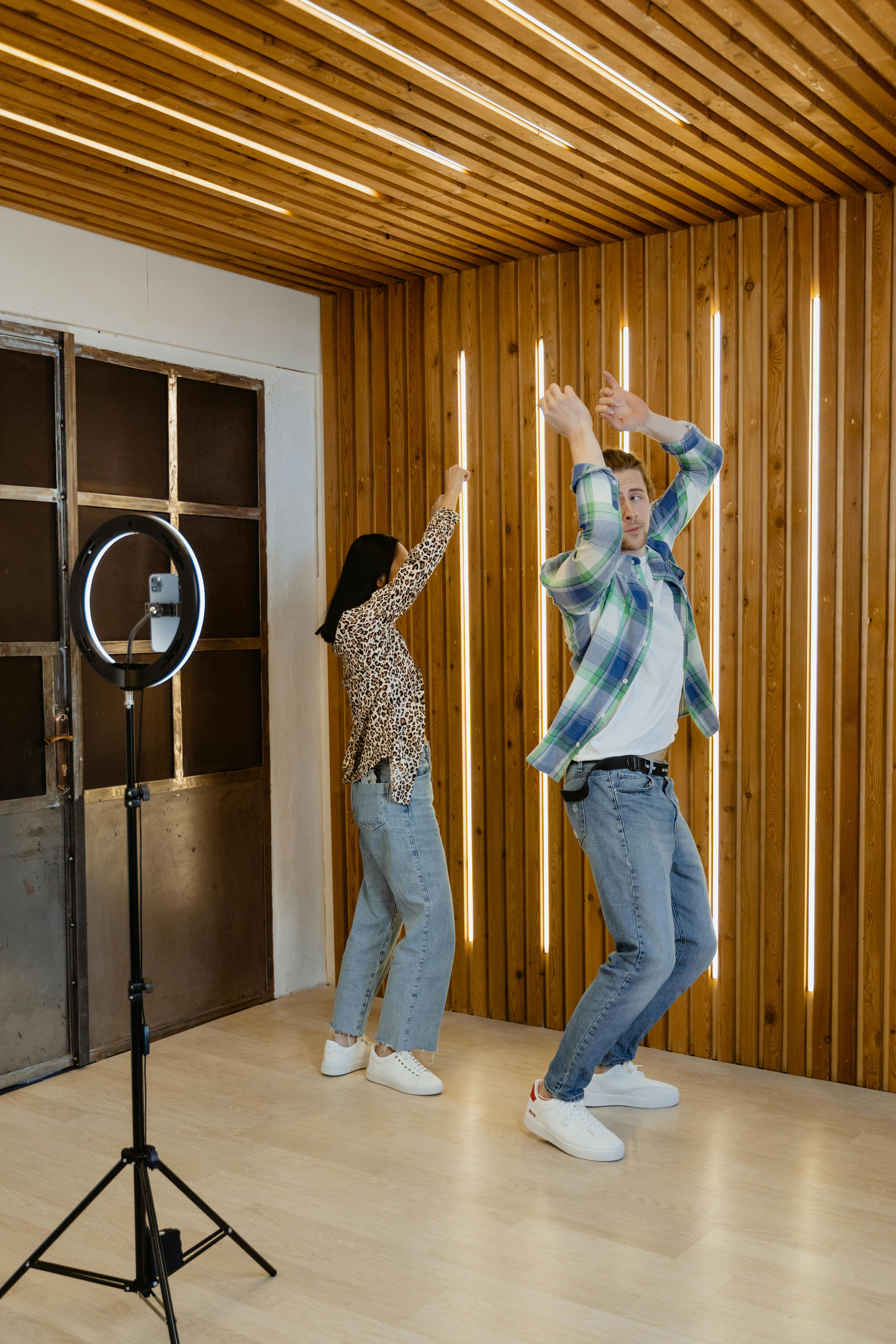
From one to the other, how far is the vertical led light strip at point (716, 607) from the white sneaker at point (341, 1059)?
1.19 meters

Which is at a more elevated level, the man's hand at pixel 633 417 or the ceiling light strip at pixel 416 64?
the ceiling light strip at pixel 416 64

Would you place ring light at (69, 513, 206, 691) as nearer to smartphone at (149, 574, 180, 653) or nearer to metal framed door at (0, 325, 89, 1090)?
smartphone at (149, 574, 180, 653)

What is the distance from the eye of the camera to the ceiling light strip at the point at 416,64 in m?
2.60

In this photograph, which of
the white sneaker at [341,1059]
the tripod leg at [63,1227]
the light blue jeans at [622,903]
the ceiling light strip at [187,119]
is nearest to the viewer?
the tripod leg at [63,1227]

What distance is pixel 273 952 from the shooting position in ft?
15.6

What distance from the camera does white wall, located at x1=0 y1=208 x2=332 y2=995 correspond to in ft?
14.3

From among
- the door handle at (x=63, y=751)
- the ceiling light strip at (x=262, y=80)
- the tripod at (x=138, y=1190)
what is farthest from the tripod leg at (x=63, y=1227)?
the ceiling light strip at (x=262, y=80)

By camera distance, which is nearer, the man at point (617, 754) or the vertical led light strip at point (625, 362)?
the man at point (617, 754)

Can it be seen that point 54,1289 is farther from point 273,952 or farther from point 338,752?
point 338,752

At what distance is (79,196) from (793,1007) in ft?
11.0

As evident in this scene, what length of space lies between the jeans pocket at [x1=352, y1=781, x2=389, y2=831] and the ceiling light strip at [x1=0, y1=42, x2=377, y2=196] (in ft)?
5.99

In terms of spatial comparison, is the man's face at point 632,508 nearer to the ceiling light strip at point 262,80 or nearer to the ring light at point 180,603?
the ceiling light strip at point 262,80

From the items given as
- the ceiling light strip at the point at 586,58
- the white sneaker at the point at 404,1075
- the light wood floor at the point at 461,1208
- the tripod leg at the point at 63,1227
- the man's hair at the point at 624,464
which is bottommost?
the light wood floor at the point at 461,1208

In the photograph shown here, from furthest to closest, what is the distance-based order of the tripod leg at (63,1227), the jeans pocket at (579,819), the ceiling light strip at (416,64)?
the jeans pocket at (579,819)
the ceiling light strip at (416,64)
the tripod leg at (63,1227)
